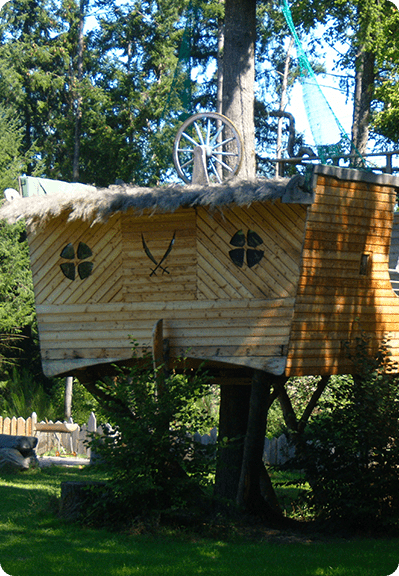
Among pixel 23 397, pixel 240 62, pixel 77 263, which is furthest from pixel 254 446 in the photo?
pixel 23 397

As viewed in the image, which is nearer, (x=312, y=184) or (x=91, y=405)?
(x=312, y=184)

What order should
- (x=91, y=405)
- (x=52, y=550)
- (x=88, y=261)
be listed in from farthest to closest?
(x=91, y=405), (x=88, y=261), (x=52, y=550)

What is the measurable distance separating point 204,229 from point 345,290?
6.84 ft

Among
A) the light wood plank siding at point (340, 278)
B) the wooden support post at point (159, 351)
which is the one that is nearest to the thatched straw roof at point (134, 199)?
the light wood plank siding at point (340, 278)

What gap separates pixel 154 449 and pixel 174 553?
126cm

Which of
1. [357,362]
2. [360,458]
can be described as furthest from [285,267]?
[360,458]

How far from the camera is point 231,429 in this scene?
11.1 metres

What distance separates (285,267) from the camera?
8719 mm

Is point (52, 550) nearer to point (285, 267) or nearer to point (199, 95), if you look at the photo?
point (285, 267)

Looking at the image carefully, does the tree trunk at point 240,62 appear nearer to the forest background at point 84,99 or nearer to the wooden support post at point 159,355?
the wooden support post at point 159,355

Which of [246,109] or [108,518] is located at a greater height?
[246,109]

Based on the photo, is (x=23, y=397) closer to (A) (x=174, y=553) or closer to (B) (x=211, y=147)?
(B) (x=211, y=147)

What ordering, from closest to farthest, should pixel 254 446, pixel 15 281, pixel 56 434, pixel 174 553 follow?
pixel 174 553 < pixel 254 446 < pixel 56 434 < pixel 15 281

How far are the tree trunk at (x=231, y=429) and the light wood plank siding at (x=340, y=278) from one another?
7.97ft
